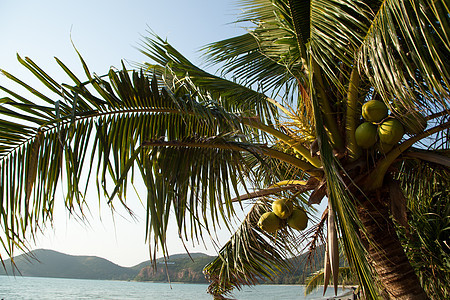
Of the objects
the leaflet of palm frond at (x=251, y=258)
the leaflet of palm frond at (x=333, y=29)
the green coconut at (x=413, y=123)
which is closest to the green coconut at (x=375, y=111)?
the green coconut at (x=413, y=123)

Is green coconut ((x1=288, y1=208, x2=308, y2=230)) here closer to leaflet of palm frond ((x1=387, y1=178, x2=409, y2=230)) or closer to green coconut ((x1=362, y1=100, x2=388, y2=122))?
leaflet of palm frond ((x1=387, y1=178, x2=409, y2=230))

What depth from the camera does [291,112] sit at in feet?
11.2

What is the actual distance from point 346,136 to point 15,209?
254 centimetres

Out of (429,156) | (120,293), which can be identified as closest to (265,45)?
(429,156)

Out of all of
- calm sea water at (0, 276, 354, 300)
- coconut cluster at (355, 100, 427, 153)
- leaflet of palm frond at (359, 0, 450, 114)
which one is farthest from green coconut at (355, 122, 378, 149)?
calm sea water at (0, 276, 354, 300)

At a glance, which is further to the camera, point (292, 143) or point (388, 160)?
point (292, 143)

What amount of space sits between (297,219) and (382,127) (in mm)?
980

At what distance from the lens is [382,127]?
2.69 meters

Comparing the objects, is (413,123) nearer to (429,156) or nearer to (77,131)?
(429,156)

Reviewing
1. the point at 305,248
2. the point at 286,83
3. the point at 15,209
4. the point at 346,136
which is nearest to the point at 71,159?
the point at 15,209

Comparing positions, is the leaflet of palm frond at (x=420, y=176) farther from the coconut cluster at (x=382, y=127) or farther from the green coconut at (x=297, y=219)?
the green coconut at (x=297, y=219)

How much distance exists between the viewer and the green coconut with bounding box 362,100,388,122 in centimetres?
269

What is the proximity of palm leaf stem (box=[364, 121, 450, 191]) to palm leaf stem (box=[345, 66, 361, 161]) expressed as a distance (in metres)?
0.19

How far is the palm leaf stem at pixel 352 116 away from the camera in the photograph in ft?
9.82
